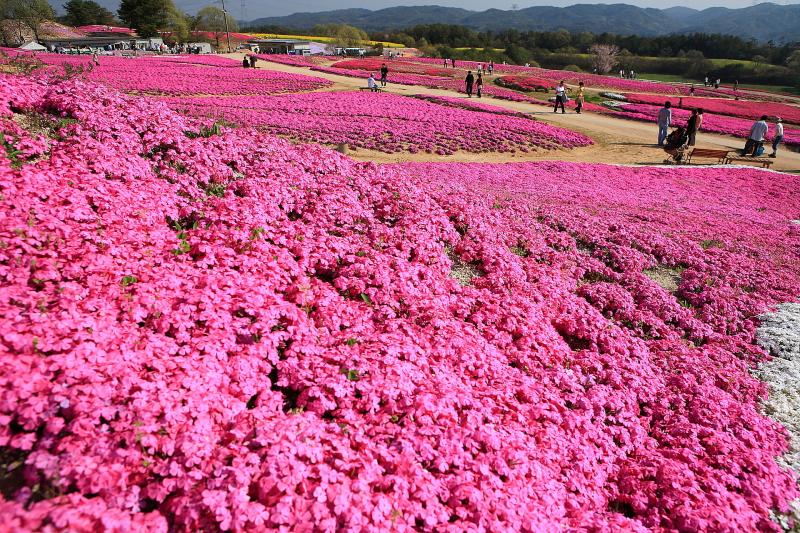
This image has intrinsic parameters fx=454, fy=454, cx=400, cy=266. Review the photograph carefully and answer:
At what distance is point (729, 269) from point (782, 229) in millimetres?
8122

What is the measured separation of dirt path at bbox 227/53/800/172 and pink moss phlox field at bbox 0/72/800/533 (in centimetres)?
1508

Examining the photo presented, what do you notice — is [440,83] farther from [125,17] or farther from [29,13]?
[125,17]

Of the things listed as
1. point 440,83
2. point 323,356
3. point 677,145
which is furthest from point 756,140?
point 440,83

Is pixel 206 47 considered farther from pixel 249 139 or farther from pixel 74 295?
pixel 74 295

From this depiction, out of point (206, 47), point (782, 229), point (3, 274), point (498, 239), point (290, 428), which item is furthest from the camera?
point (206, 47)

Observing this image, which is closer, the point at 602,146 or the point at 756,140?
the point at 756,140

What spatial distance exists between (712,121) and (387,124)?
35.8 metres

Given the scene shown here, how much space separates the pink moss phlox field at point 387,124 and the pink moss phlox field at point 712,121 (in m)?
16.0

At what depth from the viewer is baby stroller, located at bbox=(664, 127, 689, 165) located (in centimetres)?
3027

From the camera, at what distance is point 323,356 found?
7.30 m

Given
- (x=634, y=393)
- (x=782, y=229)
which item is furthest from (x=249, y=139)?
(x=782, y=229)

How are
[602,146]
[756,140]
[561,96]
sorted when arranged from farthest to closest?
[561,96] → [602,146] → [756,140]

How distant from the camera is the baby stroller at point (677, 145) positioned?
3027 centimetres

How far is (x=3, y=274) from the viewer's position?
623 cm
